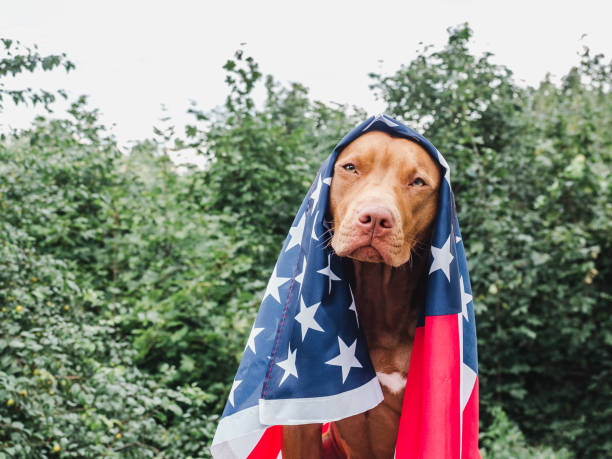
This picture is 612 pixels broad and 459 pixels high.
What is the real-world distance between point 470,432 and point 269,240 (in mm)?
3289

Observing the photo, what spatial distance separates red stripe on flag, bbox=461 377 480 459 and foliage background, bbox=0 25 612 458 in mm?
2146

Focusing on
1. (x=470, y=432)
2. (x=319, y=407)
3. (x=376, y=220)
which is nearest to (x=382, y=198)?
(x=376, y=220)

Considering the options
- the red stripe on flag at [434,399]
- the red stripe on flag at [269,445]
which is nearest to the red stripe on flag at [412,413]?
the red stripe on flag at [434,399]

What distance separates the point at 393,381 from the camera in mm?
1327

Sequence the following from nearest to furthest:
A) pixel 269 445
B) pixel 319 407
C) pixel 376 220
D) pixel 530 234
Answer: pixel 376 220 → pixel 319 407 → pixel 269 445 → pixel 530 234

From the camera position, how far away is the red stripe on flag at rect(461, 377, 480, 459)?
4.35 ft

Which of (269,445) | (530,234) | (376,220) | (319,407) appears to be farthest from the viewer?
(530,234)

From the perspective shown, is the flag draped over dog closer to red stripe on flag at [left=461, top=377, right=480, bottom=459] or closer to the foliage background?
red stripe on flag at [left=461, top=377, right=480, bottom=459]

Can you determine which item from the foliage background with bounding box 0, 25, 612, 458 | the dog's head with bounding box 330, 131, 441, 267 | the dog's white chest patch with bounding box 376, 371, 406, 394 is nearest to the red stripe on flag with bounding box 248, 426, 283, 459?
the dog's white chest patch with bounding box 376, 371, 406, 394

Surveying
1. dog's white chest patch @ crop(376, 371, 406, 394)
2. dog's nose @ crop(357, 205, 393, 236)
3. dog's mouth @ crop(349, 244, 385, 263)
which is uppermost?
dog's nose @ crop(357, 205, 393, 236)

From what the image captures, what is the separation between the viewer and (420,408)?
1236 mm

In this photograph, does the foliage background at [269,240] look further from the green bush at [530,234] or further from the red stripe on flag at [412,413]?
the red stripe on flag at [412,413]

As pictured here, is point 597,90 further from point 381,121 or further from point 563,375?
point 381,121

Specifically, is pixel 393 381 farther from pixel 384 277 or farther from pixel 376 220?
pixel 376 220
